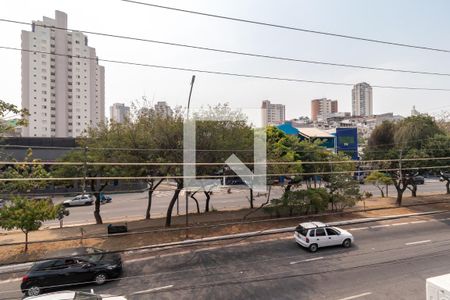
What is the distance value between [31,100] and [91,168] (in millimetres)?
66374

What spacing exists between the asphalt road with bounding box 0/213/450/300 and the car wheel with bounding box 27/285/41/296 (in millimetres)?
473

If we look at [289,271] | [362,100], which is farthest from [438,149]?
[362,100]

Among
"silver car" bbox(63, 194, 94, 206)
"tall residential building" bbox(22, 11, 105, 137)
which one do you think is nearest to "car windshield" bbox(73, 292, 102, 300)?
"silver car" bbox(63, 194, 94, 206)

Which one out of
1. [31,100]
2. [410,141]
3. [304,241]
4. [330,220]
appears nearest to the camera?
[304,241]

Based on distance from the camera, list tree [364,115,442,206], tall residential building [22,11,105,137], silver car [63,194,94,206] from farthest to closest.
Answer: tall residential building [22,11,105,137]
silver car [63,194,94,206]
tree [364,115,442,206]

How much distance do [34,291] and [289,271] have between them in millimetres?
8849

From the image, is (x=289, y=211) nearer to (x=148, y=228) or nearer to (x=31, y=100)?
(x=148, y=228)

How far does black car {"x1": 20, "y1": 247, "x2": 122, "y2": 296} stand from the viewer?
9938 mm

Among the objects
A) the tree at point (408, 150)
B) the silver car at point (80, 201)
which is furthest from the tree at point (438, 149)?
the silver car at point (80, 201)

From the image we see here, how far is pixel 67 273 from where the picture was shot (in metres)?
10.3

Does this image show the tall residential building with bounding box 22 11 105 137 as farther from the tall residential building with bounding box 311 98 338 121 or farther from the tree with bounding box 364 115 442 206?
the tall residential building with bounding box 311 98 338 121

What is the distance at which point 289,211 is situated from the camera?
19297mm

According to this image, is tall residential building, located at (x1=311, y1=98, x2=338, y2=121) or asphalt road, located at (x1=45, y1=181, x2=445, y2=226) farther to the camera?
tall residential building, located at (x1=311, y1=98, x2=338, y2=121)

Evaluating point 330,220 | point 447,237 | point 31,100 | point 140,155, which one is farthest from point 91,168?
point 31,100
